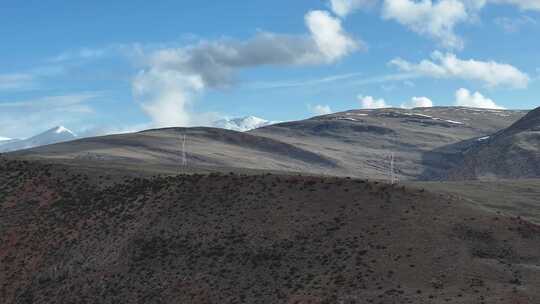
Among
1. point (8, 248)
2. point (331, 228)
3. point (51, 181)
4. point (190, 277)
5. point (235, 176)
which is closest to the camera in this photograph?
point (190, 277)

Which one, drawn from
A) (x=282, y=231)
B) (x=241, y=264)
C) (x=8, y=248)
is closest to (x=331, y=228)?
(x=282, y=231)

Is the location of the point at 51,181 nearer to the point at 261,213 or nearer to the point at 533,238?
the point at 261,213

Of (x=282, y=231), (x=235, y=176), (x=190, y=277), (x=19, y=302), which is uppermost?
(x=235, y=176)

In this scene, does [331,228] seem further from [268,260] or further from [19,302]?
[19,302]

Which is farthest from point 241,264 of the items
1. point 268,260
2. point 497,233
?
point 497,233

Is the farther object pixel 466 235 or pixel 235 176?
pixel 235 176

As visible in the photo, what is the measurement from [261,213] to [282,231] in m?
5.12

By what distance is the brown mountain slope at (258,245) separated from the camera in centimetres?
5512

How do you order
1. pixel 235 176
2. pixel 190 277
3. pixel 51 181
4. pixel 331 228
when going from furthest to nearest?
pixel 51 181, pixel 235 176, pixel 331 228, pixel 190 277

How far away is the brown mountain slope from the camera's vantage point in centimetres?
5512

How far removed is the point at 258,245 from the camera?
6475 cm

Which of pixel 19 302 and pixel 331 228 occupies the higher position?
pixel 331 228

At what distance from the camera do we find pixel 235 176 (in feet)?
270

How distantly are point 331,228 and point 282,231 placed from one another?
5.27 m
